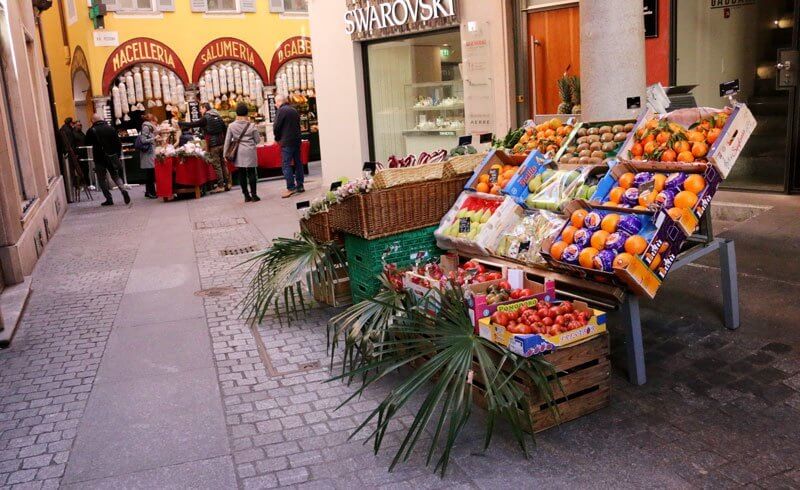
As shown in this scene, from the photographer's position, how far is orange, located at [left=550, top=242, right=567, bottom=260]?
477 cm

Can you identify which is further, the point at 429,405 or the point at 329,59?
the point at 329,59

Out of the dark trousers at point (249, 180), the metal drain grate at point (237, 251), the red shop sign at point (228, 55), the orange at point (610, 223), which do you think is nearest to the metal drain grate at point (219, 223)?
the dark trousers at point (249, 180)

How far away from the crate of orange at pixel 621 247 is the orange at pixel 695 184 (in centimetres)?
32

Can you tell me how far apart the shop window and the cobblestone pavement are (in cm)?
678

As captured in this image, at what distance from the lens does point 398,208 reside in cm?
600

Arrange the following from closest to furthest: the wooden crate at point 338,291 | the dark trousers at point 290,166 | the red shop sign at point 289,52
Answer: the wooden crate at point 338,291, the dark trousers at point 290,166, the red shop sign at point 289,52

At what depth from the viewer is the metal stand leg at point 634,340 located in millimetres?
4555

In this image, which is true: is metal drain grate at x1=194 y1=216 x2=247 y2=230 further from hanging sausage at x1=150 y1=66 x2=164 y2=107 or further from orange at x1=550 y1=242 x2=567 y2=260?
hanging sausage at x1=150 y1=66 x2=164 y2=107

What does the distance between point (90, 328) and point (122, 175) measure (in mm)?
14497

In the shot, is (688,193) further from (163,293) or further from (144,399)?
(163,293)

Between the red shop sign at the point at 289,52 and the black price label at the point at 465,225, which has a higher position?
the red shop sign at the point at 289,52

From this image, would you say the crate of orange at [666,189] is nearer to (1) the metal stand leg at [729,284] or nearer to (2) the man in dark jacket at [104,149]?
(1) the metal stand leg at [729,284]

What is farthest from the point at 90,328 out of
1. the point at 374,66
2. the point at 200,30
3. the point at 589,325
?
the point at 200,30

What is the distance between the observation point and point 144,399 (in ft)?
16.8
